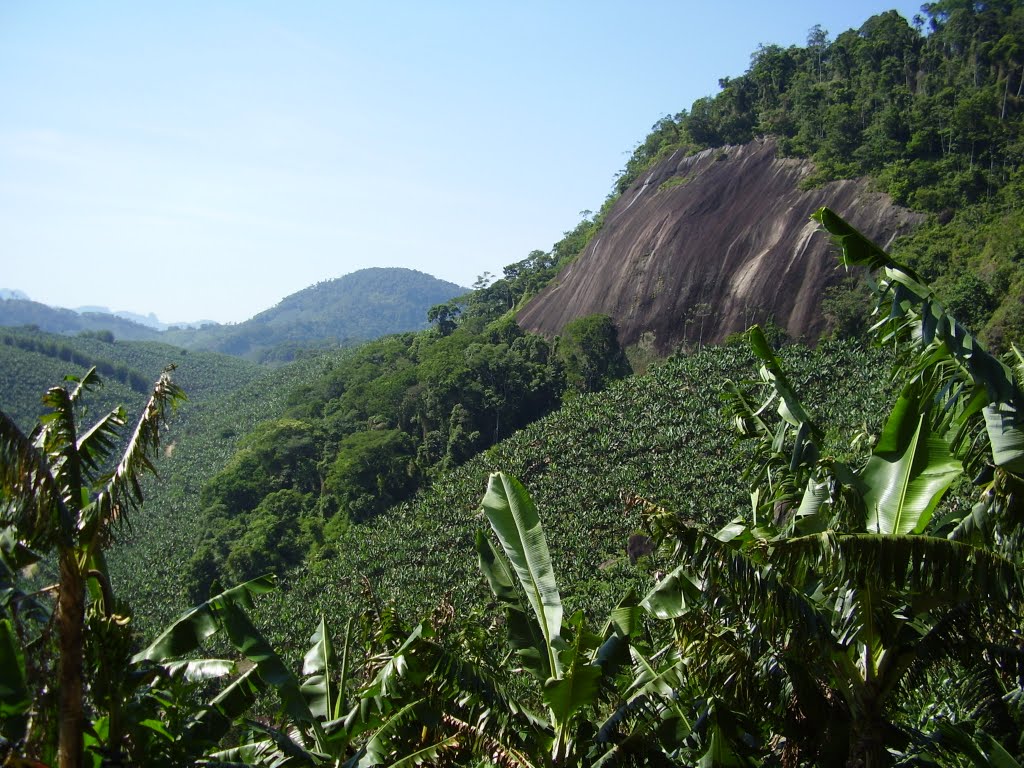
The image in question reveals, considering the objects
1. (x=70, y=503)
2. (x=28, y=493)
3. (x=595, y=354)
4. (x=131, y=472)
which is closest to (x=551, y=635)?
(x=131, y=472)

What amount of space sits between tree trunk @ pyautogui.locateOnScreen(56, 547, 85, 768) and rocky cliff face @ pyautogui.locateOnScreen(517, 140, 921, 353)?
1371 inches

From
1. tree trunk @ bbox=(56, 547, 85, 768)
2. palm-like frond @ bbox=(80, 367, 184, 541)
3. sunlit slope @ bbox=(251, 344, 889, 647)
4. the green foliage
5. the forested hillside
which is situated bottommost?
sunlit slope @ bbox=(251, 344, 889, 647)

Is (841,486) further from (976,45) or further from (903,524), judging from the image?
(976,45)

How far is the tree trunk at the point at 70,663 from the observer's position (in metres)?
3.32

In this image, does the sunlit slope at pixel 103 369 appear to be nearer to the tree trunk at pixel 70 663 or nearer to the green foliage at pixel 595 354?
the green foliage at pixel 595 354

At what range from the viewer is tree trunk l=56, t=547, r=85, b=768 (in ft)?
10.9

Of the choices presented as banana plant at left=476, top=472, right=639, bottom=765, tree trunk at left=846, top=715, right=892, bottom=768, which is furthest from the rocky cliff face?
tree trunk at left=846, top=715, right=892, bottom=768

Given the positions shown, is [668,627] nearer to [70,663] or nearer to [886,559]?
[886,559]

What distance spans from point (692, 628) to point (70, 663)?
276cm

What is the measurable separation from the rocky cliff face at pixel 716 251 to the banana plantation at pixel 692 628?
33.0m

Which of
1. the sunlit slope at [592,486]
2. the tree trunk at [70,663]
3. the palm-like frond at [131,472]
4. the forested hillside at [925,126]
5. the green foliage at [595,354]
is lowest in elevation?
the sunlit slope at [592,486]

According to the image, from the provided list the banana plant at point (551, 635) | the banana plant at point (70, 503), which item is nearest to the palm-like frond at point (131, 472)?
the banana plant at point (70, 503)

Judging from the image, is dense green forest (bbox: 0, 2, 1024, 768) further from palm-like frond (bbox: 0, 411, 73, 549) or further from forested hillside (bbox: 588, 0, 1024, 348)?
forested hillside (bbox: 588, 0, 1024, 348)

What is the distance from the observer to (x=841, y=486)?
391 centimetres
